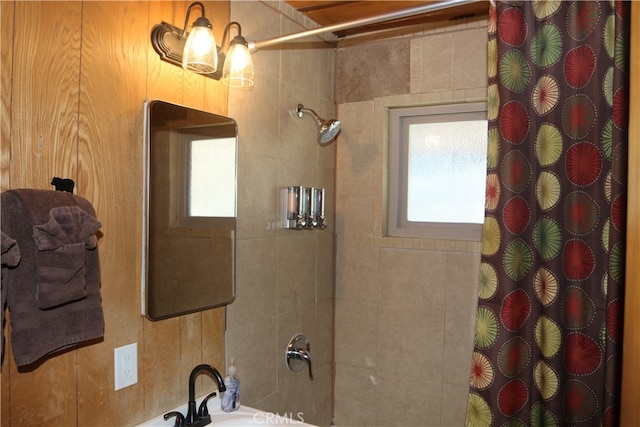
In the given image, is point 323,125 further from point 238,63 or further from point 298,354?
point 298,354

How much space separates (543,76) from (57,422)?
1757mm

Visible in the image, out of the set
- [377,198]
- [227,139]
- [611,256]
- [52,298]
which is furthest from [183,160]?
[611,256]

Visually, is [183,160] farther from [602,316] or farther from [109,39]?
[602,316]

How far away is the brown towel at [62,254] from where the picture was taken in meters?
1.11

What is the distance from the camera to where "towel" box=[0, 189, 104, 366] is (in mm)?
1093

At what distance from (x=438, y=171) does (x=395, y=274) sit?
580 mm

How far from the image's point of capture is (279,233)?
213 centimetres

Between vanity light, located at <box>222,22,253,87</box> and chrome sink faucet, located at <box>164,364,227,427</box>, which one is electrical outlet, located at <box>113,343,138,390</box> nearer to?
chrome sink faucet, located at <box>164,364,227,427</box>

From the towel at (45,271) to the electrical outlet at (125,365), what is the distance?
0.74 ft

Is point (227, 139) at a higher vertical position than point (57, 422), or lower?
higher

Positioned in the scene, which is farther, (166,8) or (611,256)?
(166,8)

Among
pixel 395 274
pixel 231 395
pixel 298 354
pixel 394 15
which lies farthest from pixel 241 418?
pixel 394 15

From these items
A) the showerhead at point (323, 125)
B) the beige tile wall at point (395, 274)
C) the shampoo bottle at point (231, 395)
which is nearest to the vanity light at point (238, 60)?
the showerhead at point (323, 125)

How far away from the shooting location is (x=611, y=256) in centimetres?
133
